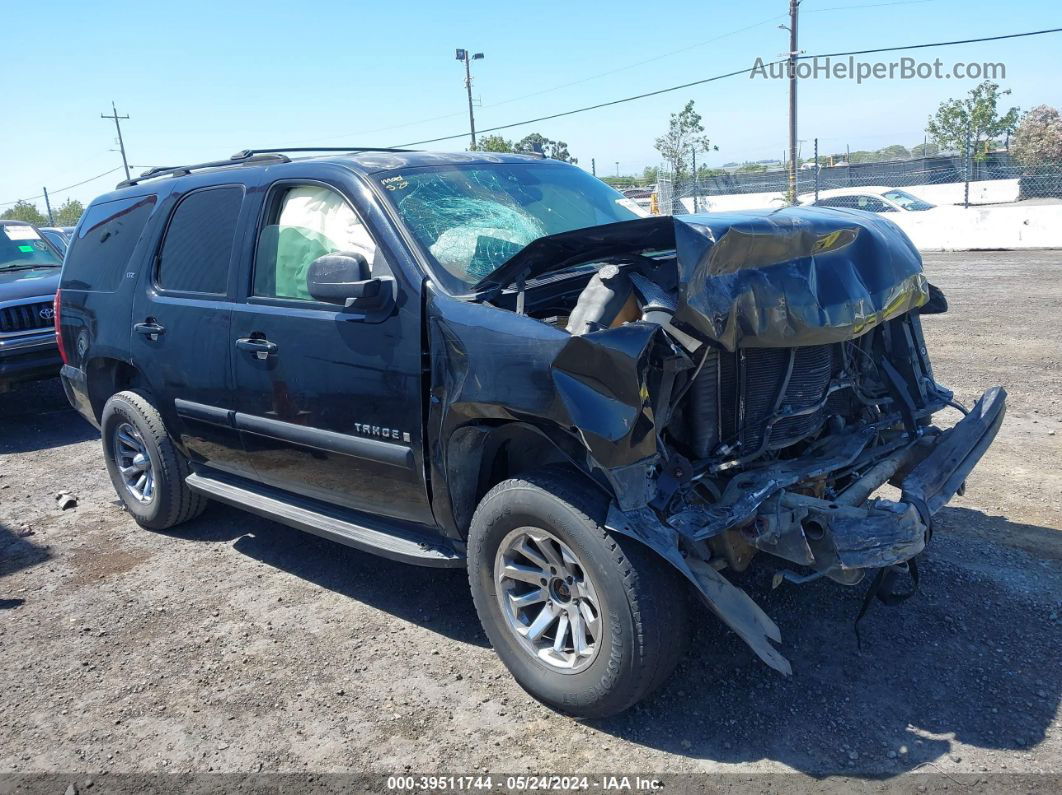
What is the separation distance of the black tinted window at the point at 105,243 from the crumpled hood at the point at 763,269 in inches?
108

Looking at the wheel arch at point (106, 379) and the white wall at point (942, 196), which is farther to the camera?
the white wall at point (942, 196)

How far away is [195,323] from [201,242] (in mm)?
464

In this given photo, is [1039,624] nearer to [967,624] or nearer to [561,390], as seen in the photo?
[967,624]

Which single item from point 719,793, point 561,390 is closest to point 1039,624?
point 719,793

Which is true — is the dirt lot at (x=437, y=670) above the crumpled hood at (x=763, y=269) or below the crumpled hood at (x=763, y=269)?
below

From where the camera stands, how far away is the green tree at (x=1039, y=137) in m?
33.5

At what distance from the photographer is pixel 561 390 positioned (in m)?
2.79

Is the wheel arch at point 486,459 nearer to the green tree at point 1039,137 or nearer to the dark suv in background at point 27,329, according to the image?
the dark suv in background at point 27,329

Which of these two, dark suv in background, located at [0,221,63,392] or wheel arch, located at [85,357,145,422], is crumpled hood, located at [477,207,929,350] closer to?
wheel arch, located at [85,357,145,422]

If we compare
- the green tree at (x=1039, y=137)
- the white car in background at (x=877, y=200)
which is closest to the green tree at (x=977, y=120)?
the green tree at (x=1039, y=137)

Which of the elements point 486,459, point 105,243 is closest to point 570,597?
point 486,459

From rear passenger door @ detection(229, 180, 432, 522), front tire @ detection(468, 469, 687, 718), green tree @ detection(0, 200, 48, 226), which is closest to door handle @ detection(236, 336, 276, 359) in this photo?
rear passenger door @ detection(229, 180, 432, 522)

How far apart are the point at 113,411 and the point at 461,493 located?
2828mm

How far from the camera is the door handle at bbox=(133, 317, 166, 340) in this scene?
4546 millimetres
